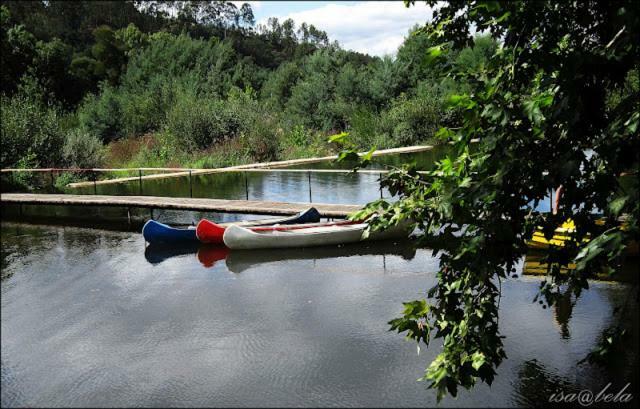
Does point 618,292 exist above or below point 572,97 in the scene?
Result: below

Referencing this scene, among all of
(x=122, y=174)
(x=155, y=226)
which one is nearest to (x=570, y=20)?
(x=155, y=226)

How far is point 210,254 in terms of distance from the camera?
11.9 m

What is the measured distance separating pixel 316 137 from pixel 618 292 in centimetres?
2371

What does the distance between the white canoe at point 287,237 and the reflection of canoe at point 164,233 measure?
1034mm

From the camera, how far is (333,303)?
880 cm

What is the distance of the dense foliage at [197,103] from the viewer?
2539cm

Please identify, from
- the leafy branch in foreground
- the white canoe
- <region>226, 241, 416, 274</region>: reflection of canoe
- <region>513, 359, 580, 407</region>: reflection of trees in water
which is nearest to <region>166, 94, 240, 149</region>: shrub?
the white canoe

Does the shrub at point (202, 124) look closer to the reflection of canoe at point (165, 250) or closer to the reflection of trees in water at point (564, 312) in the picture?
the reflection of canoe at point (165, 250)

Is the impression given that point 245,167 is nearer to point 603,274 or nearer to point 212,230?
point 212,230

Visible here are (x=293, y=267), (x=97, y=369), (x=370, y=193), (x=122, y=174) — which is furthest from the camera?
(x=122, y=174)

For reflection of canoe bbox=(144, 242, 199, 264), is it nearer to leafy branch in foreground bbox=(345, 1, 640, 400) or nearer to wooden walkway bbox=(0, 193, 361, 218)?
wooden walkway bbox=(0, 193, 361, 218)

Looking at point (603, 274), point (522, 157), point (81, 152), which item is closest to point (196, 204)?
point (603, 274)

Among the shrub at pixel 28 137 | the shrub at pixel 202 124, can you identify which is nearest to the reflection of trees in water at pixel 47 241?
the shrub at pixel 28 137

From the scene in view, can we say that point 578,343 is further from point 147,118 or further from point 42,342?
point 147,118
